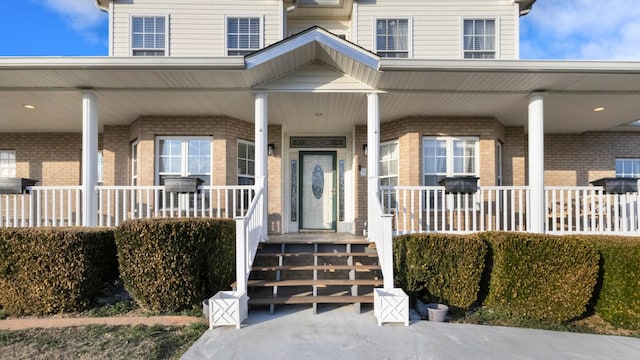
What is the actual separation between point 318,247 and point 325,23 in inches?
229

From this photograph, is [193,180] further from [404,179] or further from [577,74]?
[577,74]

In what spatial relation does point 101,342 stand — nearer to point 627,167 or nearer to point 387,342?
point 387,342

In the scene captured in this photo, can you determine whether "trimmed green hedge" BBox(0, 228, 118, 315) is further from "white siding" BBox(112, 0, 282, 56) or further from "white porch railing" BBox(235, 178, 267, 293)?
"white siding" BBox(112, 0, 282, 56)

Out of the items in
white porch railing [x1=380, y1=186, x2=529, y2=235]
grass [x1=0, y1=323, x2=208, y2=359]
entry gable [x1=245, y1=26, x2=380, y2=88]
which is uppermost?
entry gable [x1=245, y1=26, x2=380, y2=88]

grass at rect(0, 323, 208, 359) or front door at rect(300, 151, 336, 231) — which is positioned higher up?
front door at rect(300, 151, 336, 231)

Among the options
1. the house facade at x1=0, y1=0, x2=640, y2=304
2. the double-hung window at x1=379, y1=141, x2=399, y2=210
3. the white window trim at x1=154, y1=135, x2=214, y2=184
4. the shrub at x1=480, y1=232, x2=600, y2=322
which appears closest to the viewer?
the shrub at x1=480, y1=232, x2=600, y2=322

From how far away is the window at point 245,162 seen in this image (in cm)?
896

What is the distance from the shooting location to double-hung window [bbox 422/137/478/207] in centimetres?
869

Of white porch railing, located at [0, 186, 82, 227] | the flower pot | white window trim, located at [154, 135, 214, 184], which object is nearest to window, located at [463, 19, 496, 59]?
the flower pot

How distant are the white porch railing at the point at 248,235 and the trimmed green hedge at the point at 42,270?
2187 millimetres

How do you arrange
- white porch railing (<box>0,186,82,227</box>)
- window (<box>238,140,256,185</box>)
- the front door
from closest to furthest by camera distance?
white porch railing (<box>0,186,82,227</box>)
window (<box>238,140,256,185</box>)
the front door

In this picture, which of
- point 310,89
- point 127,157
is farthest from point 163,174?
point 310,89

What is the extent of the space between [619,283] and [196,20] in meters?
9.35

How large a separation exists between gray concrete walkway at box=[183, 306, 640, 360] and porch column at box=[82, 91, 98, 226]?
3.73 metres
